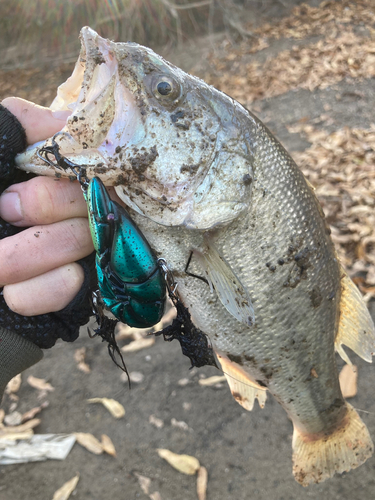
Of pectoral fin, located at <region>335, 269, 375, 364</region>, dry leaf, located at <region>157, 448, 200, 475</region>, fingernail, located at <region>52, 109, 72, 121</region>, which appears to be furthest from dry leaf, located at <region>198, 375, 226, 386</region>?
fingernail, located at <region>52, 109, 72, 121</region>

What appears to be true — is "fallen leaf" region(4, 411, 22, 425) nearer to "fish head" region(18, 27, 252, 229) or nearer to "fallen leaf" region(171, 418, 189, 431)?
"fallen leaf" region(171, 418, 189, 431)

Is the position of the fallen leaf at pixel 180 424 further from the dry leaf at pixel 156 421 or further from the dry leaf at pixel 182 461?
the dry leaf at pixel 182 461

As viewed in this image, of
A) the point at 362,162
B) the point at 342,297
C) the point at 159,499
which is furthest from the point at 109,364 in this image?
the point at 362,162

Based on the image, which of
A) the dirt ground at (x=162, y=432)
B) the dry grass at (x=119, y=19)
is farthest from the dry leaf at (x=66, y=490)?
the dry grass at (x=119, y=19)

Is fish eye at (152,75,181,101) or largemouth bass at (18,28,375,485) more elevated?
fish eye at (152,75,181,101)

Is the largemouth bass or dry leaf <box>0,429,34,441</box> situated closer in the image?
the largemouth bass

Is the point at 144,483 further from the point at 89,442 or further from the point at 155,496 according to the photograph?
the point at 89,442

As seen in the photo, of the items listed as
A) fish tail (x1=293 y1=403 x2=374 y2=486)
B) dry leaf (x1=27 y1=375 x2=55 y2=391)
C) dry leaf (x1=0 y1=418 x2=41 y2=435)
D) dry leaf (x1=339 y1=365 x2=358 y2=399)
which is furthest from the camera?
dry leaf (x1=27 y1=375 x2=55 y2=391)
